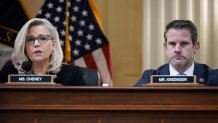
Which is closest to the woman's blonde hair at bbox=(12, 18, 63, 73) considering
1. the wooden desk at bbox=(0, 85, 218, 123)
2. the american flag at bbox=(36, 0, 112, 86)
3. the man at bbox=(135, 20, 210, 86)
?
the man at bbox=(135, 20, 210, 86)

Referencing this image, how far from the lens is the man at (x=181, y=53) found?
3.18 meters

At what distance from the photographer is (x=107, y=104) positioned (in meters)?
2.41

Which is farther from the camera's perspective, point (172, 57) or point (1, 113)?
point (172, 57)

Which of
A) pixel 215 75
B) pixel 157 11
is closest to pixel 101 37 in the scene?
pixel 157 11

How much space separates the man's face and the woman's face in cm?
81

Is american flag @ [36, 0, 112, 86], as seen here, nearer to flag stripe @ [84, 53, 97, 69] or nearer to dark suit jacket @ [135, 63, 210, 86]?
flag stripe @ [84, 53, 97, 69]

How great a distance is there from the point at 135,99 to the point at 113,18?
10.8 ft

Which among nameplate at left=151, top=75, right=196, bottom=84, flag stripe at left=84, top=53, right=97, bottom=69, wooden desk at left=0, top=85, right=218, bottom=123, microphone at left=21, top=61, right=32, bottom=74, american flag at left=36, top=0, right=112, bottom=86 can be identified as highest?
american flag at left=36, top=0, right=112, bottom=86

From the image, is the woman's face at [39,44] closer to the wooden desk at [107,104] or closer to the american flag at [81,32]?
the wooden desk at [107,104]

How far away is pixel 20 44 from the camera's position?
3301 mm

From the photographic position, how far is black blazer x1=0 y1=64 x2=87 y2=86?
3252mm

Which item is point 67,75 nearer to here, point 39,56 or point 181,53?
point 39,56

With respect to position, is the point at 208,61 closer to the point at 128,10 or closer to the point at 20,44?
the point at 128,10

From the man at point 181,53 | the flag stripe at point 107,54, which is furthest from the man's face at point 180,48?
the flag stripe at point 107,54
